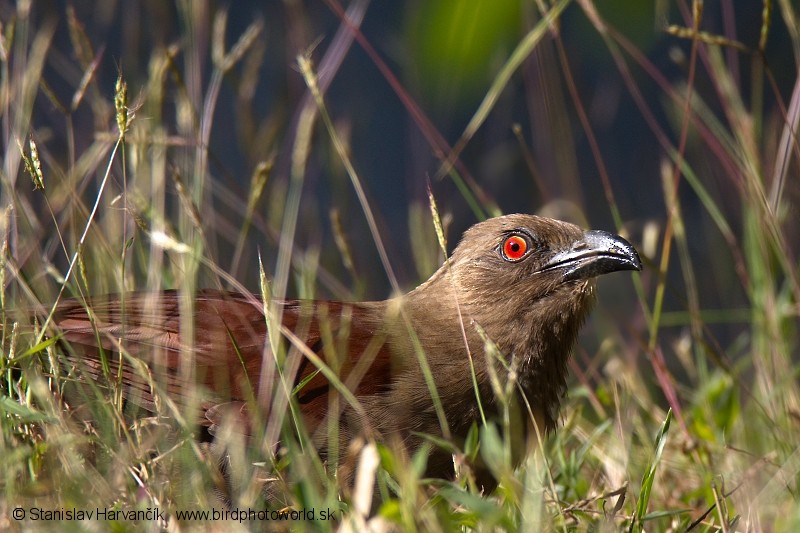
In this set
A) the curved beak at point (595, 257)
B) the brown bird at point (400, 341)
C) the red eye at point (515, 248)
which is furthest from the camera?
the red eye at point (515, 248)

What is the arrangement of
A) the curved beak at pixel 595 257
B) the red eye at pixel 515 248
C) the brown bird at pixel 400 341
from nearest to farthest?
1. the brown bird at pixel 400 341
2. the curved beak at pixel 595 257
3. the red eye at pixel 515 248

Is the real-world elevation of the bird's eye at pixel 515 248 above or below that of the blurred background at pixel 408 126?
below

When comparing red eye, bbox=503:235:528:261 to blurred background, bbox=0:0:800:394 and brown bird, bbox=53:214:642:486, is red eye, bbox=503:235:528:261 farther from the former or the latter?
blurred background, bbox=0:0:800:394

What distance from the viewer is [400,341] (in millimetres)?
3742

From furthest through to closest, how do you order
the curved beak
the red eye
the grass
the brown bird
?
the red eye < the curved beak < the brown bird < the grass

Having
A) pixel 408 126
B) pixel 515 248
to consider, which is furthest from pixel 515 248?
pixel 408 126

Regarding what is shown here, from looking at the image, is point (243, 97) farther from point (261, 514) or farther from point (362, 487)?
point (362, 487)

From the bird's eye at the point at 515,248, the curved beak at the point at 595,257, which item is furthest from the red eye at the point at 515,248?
the curved beak at the point at 595,257

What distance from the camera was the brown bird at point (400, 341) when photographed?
134 inches

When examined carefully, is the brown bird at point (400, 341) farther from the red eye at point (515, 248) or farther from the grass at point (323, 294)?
the grass at point (323, 294)

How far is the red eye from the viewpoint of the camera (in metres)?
4.03

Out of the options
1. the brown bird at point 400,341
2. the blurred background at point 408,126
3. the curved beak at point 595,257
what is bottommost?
the brown bird at point 400,341

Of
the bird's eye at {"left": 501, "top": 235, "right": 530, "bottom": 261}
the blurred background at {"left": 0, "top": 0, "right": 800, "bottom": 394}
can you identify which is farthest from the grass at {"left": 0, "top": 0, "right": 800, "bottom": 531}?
the bird's eye at {"left": 501, "top": 235, "right": 530, "bottom": 261}

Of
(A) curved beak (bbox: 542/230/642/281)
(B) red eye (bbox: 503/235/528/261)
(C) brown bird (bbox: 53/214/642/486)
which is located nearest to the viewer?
(C) brown bird (bbox: 53/214/642/486)
